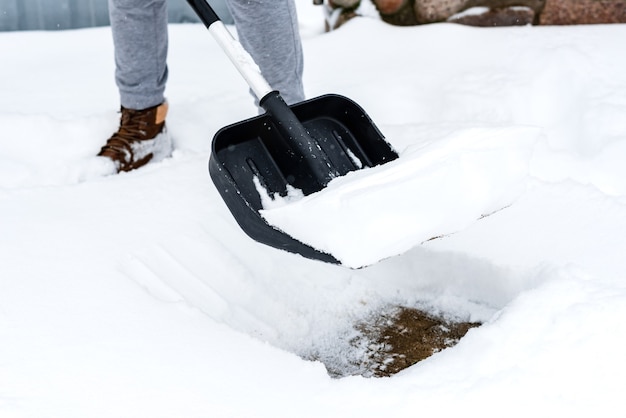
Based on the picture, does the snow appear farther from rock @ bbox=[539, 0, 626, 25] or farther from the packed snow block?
rock @ bbox=[539, 0, 626, 25]

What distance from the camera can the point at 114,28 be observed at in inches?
58.8

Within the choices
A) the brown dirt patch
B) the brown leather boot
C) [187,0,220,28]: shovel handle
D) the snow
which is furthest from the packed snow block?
the brown leather boot

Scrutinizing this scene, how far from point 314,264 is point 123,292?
386 mm

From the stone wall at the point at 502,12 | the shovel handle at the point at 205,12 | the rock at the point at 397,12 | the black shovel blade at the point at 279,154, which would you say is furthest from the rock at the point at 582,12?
the shovel handle at the point at 205,12

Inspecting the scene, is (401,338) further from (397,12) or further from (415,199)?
(397,12)

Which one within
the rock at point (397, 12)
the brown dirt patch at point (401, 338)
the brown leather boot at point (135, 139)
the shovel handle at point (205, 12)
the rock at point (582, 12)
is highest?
the shovel handle at point (205, 12)

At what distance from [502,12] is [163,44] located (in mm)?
1165

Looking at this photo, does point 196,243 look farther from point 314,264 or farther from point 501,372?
point 501,372

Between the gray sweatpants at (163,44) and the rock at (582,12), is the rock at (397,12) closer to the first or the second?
the rock at (582,12)

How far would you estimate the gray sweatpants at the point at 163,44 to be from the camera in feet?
4.53

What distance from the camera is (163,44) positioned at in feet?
5.07

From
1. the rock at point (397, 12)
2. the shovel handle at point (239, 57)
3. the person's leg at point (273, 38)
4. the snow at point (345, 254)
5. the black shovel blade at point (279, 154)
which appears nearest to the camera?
the snow at point (345, 254)

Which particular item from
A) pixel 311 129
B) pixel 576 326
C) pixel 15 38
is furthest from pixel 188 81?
pixel 576 326

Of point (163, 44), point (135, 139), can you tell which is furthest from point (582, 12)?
point (135, 139)
